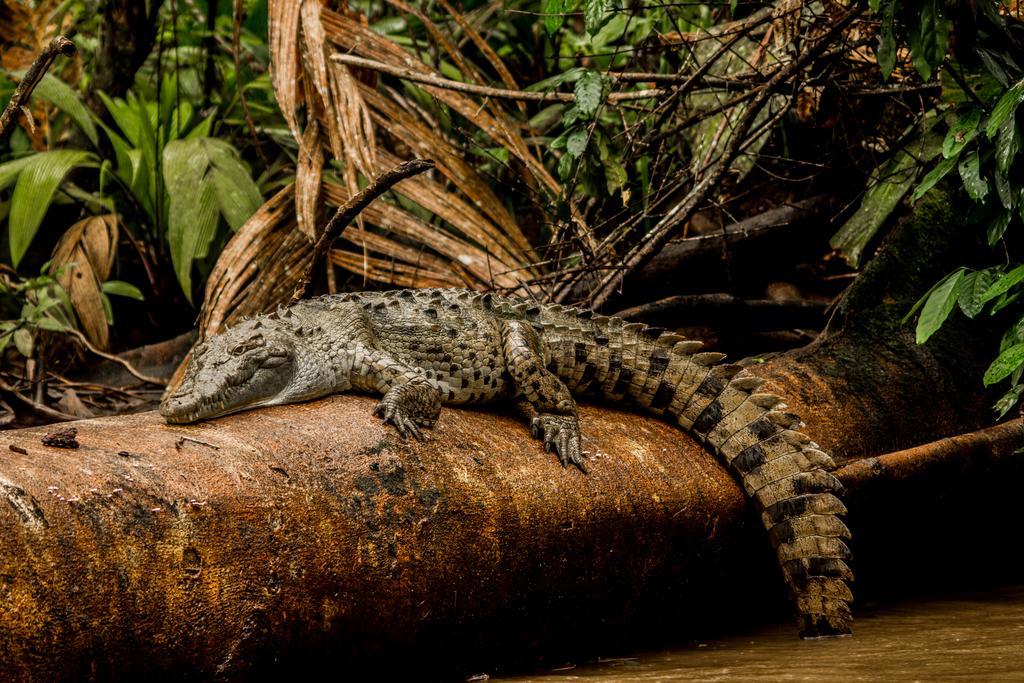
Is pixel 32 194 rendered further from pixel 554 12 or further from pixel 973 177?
pixel 973 177

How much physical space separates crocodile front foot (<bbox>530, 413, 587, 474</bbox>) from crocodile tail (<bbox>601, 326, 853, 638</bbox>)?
48cm

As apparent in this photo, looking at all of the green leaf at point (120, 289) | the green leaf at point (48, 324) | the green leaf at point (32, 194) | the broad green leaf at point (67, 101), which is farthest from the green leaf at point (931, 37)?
the broad green leaf at point (67, 101)

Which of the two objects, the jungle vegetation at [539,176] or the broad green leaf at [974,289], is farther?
the jungle vegetation at [539,176]

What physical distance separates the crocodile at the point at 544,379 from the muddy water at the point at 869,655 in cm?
20

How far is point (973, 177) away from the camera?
334 cm

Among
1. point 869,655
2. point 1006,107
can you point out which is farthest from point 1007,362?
point 869,655

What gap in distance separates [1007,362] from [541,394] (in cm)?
145

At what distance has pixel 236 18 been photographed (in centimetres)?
524

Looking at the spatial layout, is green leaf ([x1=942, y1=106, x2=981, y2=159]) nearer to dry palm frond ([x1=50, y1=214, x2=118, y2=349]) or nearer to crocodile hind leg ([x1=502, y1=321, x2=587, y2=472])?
crocodile hind leg ([x1=502, y1=321, x2=587, y2=472])

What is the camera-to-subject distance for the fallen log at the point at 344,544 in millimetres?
2078

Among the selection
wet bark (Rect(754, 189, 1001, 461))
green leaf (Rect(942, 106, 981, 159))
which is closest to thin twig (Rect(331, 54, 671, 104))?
wet bark (Rect(754, 189, 1001, 461))

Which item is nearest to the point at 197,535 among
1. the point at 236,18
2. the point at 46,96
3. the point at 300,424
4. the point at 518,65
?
the point at 300,424

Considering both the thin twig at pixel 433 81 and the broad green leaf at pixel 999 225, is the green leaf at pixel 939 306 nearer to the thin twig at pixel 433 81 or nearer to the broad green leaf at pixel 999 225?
the broad green leaf at pixel 999 225

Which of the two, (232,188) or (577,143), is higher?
(232,188)
